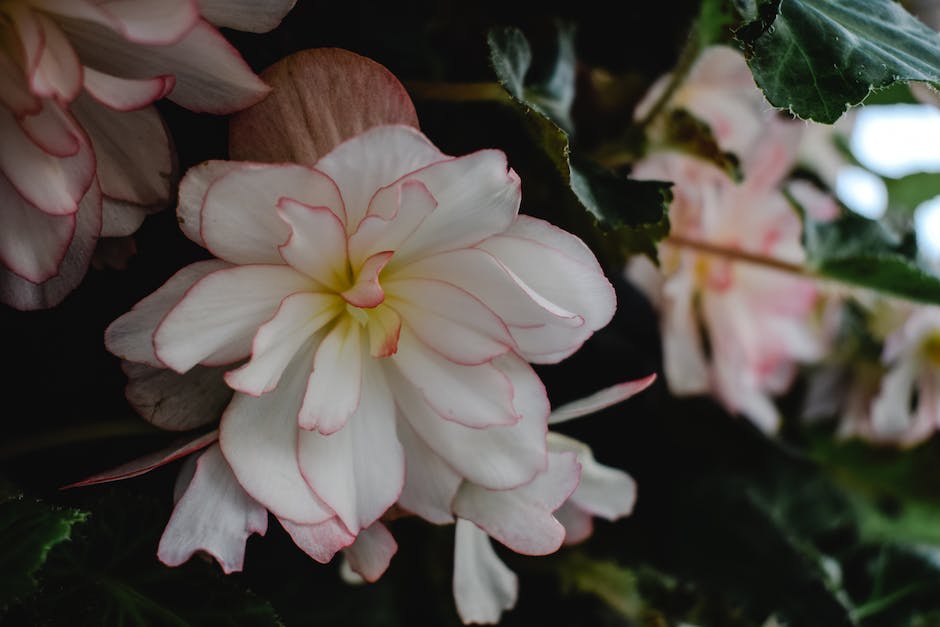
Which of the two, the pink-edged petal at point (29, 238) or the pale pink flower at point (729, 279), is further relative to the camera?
the pale pink flower at point (729, 279)

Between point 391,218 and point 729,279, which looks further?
point 729,279

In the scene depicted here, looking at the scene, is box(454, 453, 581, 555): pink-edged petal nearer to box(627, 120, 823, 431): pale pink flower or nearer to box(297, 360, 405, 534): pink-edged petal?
box(297, 360, 405, 534): pink-edged petal

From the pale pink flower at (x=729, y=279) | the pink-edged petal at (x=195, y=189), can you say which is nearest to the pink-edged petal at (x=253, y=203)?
the pink-edged petal at (x=195, y=189)

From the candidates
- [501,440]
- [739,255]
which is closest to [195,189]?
[501,440]

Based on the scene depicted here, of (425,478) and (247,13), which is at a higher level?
(247,13)

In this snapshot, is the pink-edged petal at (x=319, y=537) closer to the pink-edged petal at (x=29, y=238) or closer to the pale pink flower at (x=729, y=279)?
the pink-edged petal at (x=29, y=238)

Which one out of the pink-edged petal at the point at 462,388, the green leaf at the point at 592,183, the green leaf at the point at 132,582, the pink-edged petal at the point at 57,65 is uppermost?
the pink-edged petal at the point at 57,65

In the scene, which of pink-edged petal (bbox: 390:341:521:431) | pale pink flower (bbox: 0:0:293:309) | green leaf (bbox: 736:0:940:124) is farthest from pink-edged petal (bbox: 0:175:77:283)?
green leaf (bbox: 736:0:940:124)

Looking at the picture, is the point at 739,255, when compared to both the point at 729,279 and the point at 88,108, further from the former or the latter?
the point at 88,108
